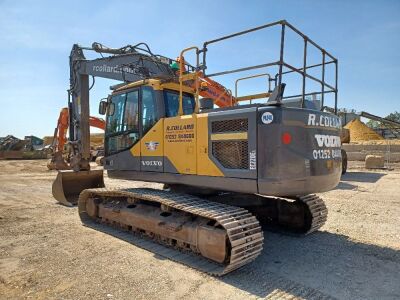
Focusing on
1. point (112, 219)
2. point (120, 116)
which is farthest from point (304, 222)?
point (120, 116)

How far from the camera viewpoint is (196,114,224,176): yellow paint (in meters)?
5.09

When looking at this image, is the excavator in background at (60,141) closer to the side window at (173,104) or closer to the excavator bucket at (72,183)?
the excavator bucket at (72,183)

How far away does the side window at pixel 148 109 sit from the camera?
6.02 metres

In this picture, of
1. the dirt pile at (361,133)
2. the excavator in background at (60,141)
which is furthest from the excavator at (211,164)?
the dirt pile at (361,133)

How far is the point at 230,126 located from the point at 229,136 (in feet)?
0.47

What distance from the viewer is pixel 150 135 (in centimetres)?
604

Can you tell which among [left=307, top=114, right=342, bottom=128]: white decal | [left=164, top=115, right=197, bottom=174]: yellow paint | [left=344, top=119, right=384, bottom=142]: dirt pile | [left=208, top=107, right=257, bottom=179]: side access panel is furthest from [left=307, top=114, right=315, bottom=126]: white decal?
[left=344, top=119, right=384, bottom=142]: dirt pile

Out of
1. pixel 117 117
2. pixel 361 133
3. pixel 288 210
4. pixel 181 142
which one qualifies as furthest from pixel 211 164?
pixel 361 133

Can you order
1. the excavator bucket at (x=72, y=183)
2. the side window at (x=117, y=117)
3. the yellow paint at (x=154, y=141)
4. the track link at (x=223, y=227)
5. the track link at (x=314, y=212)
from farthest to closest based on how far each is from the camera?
the excavator bucket at (x=72, y=183), the side window at (x=117, y=117), the track link at (x=314, y=212), the yellow paint at (x=154, y=141), the track link at (x=223, y=227)

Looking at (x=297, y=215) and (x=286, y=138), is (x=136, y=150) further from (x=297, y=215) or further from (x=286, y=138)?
(x=297, y=215)

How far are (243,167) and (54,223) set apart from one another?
14.7 ft

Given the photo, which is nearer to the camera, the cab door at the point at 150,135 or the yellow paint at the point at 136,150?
the cab door at the point at 150,135

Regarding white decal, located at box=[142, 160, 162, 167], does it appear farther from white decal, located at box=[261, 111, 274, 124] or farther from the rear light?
the rear light

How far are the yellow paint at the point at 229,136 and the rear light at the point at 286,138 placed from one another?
1.74 ft
